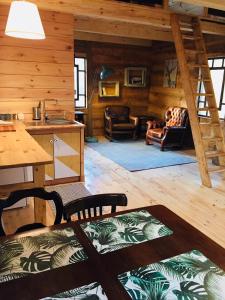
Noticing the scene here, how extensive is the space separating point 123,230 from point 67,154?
2.53m

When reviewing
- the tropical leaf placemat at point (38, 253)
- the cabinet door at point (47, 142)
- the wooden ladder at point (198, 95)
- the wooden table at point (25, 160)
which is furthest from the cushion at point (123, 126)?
the tropical leaf placemat at point (38, 253)

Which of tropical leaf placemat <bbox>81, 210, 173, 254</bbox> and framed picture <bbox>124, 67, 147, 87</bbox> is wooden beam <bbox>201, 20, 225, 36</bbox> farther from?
tropical leaf placemat <bbox>81, 210, 173, 254</bbox>

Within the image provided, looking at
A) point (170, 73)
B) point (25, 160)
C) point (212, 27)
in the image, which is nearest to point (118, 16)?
point (212, 27)

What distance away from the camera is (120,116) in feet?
23.7

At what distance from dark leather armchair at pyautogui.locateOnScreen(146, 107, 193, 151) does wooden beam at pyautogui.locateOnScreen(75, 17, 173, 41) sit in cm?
175

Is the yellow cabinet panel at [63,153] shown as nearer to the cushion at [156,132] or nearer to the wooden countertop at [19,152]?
the wooden countertop at [19,152]

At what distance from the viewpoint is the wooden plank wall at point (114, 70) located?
6.91 meters

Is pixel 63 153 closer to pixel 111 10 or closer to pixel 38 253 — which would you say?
pixel 111 10

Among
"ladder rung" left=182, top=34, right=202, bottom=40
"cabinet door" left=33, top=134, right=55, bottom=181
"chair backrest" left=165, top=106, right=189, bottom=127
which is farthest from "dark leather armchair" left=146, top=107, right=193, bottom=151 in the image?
"cabinet door" left=33, top=134, right=55, bottom=181

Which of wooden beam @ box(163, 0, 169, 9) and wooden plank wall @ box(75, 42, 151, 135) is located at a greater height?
wooden beam @ box(163, 0, 169, 9)

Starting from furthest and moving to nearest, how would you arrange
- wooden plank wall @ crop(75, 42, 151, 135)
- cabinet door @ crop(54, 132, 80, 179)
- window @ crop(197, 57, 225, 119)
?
1. wooden plank wall @ crop(75, 42, 151, 135)
2. window @ crop(197, 57, 225, 119)
3. cabinet door @ crop(54, 132, 80, 179)

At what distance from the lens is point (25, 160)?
1967 millimetres

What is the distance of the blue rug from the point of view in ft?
15.7

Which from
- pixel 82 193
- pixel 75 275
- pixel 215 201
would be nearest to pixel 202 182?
pixel 215 201
